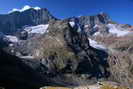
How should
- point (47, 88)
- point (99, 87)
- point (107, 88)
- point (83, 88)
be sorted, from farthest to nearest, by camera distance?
point (47, 88) < point (83, 88) < point (99, 87) < point (107, 88)

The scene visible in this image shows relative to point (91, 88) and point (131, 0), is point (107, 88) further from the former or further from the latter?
point (131, 0)

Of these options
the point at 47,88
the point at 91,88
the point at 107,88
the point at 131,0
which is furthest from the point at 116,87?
the point at 131,0

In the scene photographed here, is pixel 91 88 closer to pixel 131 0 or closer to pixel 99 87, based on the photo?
pixel 99 87

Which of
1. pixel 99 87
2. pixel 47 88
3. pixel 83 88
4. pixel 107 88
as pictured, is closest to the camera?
pixel 107 88

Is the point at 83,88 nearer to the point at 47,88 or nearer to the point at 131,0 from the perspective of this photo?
the point at 47,88

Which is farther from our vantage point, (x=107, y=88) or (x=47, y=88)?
(x=47, y=88)

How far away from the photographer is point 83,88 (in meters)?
27.0

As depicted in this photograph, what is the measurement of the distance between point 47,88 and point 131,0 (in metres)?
17.3

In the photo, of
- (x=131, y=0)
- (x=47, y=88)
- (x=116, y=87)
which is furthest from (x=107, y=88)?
(x=131, y=0)

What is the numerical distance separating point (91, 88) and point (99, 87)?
962 millimetres

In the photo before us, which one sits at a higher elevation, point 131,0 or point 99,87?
point 131,0

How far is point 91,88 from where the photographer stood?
2561 cm

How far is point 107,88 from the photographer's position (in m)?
23.7

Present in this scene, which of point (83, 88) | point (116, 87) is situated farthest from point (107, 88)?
point (83, 88)
